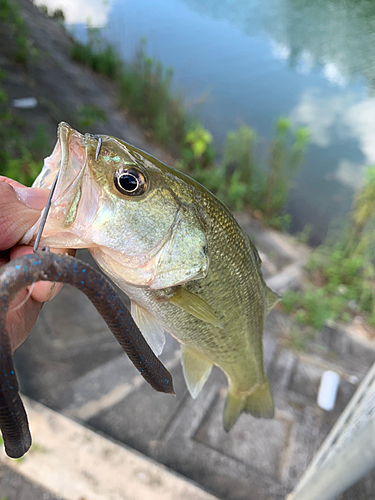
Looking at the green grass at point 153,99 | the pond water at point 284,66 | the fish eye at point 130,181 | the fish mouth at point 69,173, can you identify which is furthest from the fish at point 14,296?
the green grass at point 153,99

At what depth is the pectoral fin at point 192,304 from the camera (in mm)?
1024

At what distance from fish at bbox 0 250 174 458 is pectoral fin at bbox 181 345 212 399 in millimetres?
751

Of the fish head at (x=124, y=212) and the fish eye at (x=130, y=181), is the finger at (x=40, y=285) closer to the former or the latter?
the fish head at (x=124, y=212)

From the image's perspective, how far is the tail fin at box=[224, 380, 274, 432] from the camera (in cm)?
163

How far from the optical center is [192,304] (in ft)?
3.38

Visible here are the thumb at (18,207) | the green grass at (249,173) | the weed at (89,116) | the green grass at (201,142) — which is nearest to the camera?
the thumb at (18,207)

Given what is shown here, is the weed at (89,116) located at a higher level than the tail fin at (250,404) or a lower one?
higher

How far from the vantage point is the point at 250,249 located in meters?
1.17

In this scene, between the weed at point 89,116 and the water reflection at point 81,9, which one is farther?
the water reflection at point 81,9

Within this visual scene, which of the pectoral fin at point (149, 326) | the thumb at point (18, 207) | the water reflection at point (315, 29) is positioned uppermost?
the water reflection at point (315, 29)

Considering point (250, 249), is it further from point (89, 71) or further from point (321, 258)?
point (89, 71)

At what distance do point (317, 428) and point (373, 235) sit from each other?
2.58 metres

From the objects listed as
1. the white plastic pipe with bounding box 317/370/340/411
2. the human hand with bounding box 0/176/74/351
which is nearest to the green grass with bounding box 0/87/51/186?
the human hand with bounding box 0/176/74/351

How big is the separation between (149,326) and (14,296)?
24.5 inches
